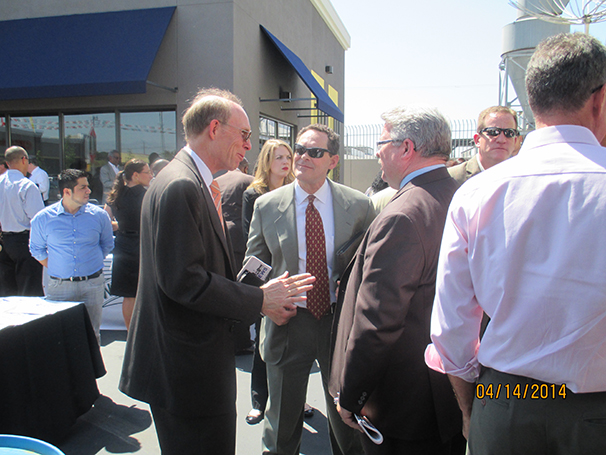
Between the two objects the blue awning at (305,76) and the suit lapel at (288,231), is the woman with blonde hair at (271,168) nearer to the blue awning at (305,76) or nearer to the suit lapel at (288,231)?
the suit lapel at (288,231)

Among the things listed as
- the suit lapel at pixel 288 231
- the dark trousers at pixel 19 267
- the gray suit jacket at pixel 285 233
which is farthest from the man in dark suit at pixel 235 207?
the dark trousers at pixel 19 267

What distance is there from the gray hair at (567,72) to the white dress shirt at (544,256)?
0.25ft

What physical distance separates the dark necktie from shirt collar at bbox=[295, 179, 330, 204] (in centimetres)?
12

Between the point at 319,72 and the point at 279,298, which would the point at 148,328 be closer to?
the point at 279,298

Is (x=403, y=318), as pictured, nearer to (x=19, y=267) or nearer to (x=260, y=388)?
(x=260, y=388)

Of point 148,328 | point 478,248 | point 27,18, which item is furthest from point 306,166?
point 27,18

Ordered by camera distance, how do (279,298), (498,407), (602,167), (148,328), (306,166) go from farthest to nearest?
(306,166), (279,298), (148,328), (498,407), (602,167)

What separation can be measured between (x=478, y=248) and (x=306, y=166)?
1558 mm

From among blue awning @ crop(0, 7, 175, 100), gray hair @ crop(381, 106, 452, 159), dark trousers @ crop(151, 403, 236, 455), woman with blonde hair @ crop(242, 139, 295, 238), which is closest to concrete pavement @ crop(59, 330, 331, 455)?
dark trousers @ crop(151, 403, 236, 455)

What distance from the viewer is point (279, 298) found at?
1909 millimetres

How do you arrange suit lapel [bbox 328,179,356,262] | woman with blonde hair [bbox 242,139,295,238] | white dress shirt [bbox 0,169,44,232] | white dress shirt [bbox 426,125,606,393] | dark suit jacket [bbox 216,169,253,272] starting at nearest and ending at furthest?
white dress shirt [bbox 426,125,606,393]
suit lapel [bbox 328,179,356,262]
woman with blonde hair [bbox 242,139,295,238]
dark suit jacket [bbox 216,169,253,272]
white dress shirt [bbox 0,169,44,232]

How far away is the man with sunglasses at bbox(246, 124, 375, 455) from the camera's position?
7.64 ft

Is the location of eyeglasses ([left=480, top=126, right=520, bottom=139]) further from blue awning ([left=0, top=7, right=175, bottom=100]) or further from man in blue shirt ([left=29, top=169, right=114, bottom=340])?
blue awning ([left=0, top=7, right=175, bottom=100])
